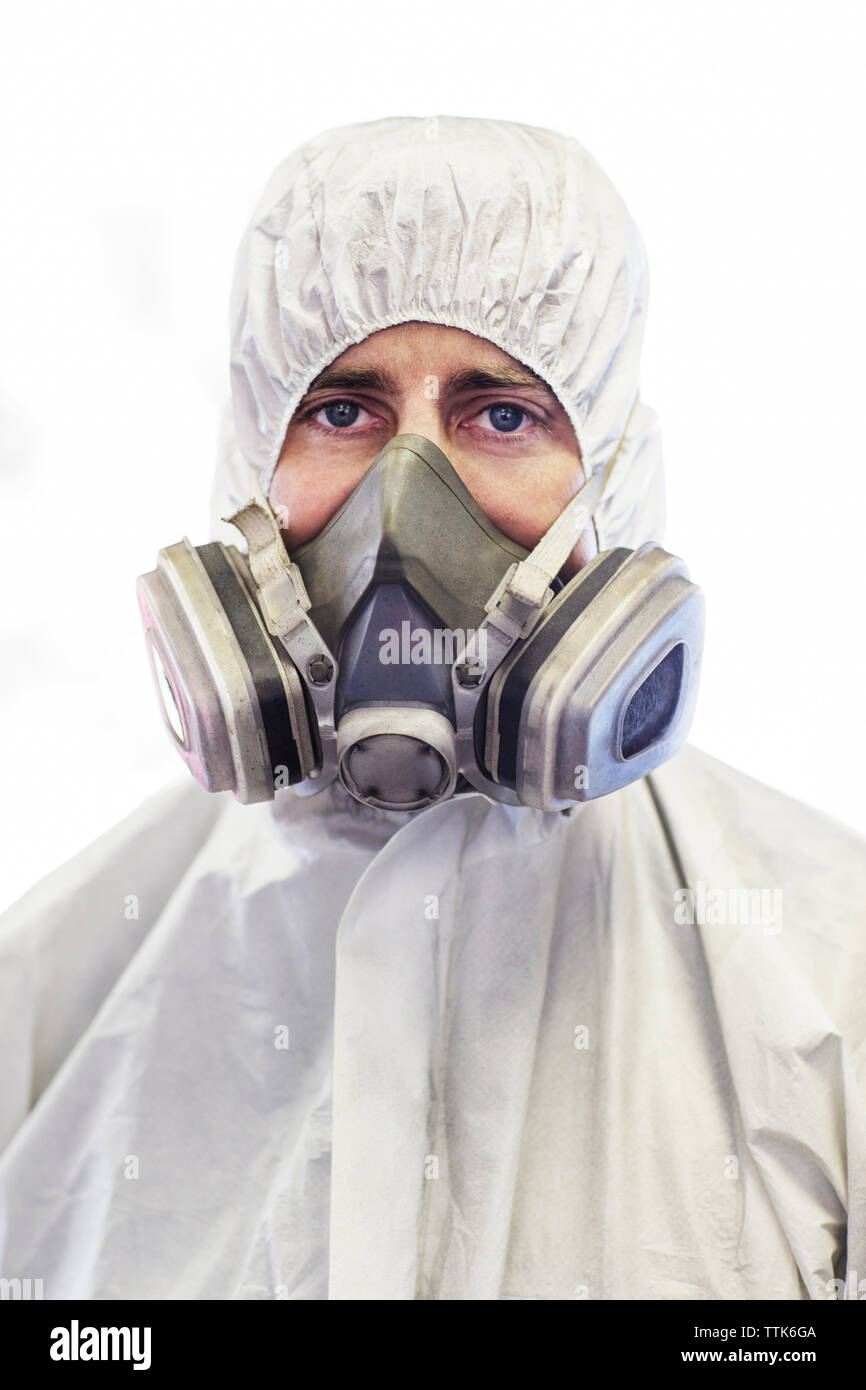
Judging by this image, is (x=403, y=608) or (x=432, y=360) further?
(x=432, y=360)

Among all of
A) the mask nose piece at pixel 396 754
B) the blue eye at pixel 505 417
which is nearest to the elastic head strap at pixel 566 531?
the blue eye at pixel 505 417

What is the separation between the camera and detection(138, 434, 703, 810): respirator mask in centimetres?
134

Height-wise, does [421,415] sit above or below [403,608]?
above

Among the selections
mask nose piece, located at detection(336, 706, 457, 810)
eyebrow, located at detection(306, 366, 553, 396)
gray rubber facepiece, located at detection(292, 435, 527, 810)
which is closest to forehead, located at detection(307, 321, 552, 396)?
eyebrow, located at detection(306, 366, 553, 396)

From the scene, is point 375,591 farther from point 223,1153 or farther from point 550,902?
point 223,1153

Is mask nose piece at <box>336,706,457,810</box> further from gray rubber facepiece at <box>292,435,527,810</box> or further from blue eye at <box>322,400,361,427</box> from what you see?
blue eye at <box>322,400,361,427</box>

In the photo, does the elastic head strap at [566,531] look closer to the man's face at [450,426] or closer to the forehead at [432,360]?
the man's face at [450,426]

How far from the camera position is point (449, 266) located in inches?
59.4

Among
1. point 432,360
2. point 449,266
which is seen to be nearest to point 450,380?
point 432,360

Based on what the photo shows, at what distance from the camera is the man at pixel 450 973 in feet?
4.42

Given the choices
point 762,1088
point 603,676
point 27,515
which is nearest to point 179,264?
point 27,515

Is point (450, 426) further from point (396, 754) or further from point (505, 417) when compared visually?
point (396, 754)

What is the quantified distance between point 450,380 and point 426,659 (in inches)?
15.0

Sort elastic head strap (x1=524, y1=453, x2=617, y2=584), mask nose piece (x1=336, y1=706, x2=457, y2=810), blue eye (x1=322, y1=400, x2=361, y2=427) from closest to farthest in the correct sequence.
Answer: mask nose piece (x1=336, y1=706, x2=457, y2=810)
elastic head strap (x1=524, y1=453, x2=617, y2=584)
blue eye (x1=322, y1=400, x2=361, y2=427)
